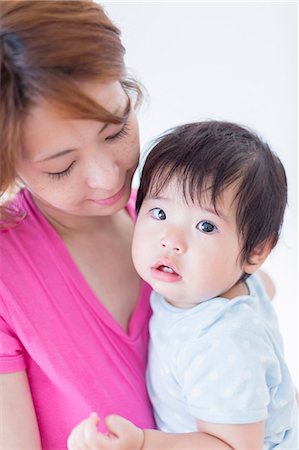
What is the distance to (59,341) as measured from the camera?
119cm

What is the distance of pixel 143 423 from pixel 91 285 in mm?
276

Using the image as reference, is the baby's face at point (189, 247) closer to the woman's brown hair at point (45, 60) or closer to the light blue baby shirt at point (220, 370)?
the light blue baby shirt at point (220, 370)

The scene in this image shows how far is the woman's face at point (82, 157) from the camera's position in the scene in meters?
1.04

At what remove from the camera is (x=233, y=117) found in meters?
1.99

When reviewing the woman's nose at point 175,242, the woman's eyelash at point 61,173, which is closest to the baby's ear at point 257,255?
the woman's nose at point 175,242

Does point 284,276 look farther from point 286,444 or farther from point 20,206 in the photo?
point 20,206

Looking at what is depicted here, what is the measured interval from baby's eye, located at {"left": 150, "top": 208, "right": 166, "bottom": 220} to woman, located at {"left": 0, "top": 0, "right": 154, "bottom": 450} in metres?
0.07

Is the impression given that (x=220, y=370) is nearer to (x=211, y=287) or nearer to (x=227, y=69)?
(x=211, y=287)

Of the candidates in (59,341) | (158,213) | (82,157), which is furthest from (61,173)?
(59,341)

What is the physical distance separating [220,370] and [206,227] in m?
0.24

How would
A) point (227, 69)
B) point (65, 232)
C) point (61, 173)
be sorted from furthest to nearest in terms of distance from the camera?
point (227, 69), point (65, 232), point (61, 173)

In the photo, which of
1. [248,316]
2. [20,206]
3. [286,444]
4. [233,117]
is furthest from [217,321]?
[233,117]

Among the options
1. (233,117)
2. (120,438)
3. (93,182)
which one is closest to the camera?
(120,438)

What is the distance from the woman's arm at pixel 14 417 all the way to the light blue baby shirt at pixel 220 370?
9.6 inches
